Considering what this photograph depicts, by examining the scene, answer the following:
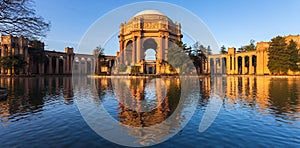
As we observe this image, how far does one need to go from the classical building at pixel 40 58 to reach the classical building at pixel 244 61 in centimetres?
5911

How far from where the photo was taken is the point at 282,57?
62.2 m

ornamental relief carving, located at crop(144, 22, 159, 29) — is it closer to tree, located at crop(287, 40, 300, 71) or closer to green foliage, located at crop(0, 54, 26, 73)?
green foliage, located at crop(0, 54, 26, 73)

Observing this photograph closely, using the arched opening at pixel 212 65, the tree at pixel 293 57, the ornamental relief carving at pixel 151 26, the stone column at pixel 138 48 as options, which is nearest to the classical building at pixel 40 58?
the stone column at pixel 138 48

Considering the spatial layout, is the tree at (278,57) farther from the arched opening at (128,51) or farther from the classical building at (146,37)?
the arched opening at (128,51)

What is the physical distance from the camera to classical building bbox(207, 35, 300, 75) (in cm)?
7275

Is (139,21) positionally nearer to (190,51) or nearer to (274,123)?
(190,51)

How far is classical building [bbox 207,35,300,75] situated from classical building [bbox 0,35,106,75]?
59.1m

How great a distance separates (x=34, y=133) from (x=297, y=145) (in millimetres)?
9484

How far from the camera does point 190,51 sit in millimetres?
58812

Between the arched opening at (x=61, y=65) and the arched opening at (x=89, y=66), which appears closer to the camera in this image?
the arched opening at (x=61, y=65)

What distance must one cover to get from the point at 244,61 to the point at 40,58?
90.6m

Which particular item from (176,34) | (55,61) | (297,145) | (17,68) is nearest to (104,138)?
(297,145)

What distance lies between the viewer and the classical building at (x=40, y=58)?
63750 millimetres

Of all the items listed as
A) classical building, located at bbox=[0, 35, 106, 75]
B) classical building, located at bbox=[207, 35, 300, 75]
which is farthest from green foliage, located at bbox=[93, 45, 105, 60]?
classical building, located at bbox=[207, 35, 300, 75]
